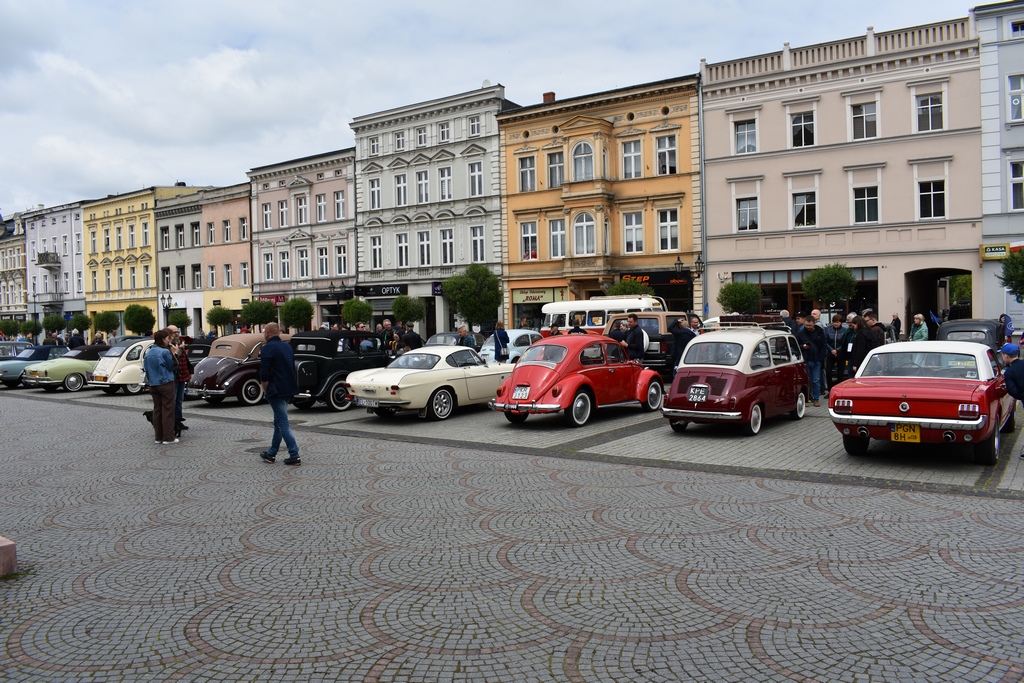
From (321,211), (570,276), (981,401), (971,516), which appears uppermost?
(321,211)

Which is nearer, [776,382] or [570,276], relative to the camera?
[776,382]

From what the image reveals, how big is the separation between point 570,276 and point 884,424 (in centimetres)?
2798

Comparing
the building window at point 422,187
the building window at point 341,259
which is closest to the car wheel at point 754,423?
the building window at point 422,187

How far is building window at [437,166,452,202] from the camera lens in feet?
142

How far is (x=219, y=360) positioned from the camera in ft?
64.4

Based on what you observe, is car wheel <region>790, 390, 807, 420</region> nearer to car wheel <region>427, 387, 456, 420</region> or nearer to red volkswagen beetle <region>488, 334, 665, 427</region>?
red volkswagen beetle <region>488, 334, 665, 427</region>

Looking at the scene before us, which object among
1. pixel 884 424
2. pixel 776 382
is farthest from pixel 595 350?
pixel 884 424

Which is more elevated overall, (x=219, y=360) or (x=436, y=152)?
(x=436, y=152)

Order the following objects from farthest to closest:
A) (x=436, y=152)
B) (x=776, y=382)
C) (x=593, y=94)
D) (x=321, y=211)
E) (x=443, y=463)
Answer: (x=321, y=211) → (x=436, y=152) → (x=593, y=94) → (x=776, y=382) → (x=443, y=463)

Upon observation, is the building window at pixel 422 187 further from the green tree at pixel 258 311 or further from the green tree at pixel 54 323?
the green tree at pixel 54 323

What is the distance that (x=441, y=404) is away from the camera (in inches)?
627

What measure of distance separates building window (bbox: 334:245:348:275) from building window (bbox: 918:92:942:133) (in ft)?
103

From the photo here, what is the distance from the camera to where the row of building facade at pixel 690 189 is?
29031 mm

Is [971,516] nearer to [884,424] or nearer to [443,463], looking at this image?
[884,424]
